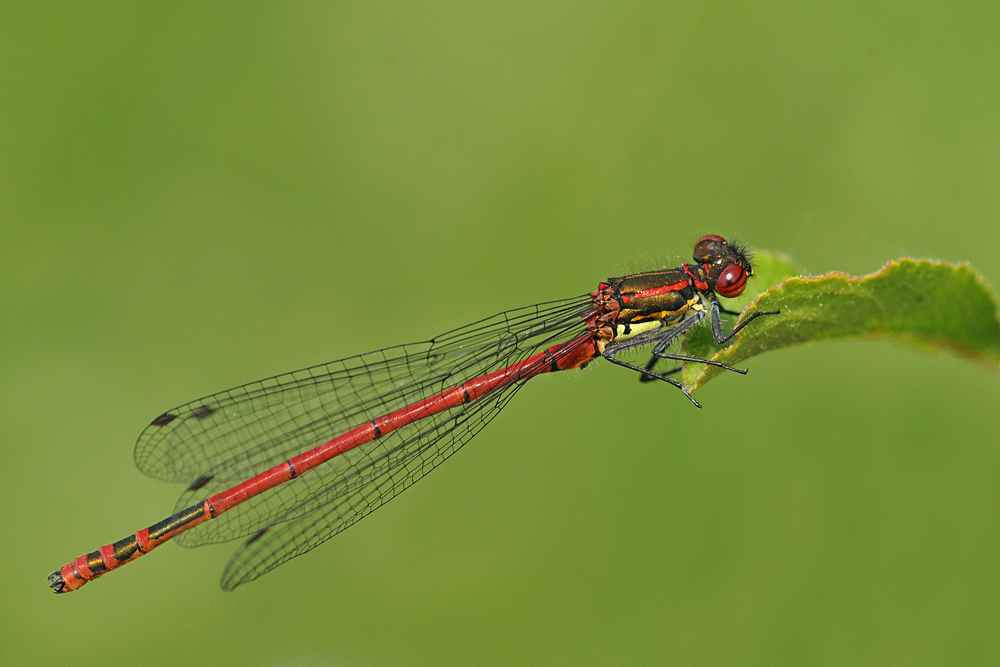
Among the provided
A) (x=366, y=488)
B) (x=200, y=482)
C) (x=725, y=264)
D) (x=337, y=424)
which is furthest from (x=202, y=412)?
(x=725, y=264)

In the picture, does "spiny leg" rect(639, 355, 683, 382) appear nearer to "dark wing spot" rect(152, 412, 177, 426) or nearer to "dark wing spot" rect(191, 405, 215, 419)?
"dark wing spot" rect(191, 405, 215, 419)

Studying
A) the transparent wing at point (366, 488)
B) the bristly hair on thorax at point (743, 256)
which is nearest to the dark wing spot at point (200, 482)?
the transparent wing at point (366, 488)

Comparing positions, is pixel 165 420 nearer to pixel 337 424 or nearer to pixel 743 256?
pixel 337 424

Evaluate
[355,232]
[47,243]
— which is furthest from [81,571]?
[47,243]

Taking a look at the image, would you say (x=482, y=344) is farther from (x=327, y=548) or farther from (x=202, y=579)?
(x=202, y=579)

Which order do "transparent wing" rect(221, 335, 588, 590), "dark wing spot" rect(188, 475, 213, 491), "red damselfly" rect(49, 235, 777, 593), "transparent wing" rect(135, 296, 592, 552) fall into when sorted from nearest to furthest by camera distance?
1. "red damselfly" rect(49, 235, 777, 593)
2. "transparent wing" rect(221, 335, 588, 590)
3. "transparent wing" rect(135, 296, 592, 552)
4. "dark wing spot" rect(188, 475, 213, 491)

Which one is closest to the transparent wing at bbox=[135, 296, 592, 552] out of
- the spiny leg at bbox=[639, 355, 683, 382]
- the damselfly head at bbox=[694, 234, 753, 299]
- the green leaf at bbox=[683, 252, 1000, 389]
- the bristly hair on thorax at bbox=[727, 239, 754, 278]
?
the spiny leg at bbox=[639, 355, 683, 382]

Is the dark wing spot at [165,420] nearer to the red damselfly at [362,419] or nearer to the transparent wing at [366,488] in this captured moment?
the red damselfly at [362,419]
